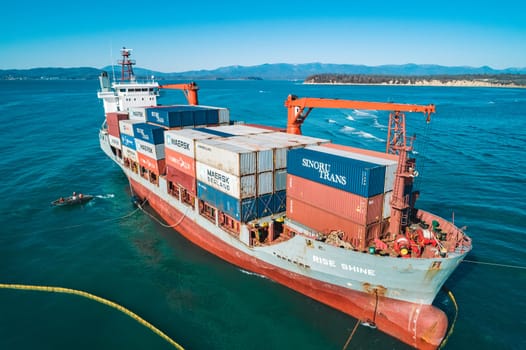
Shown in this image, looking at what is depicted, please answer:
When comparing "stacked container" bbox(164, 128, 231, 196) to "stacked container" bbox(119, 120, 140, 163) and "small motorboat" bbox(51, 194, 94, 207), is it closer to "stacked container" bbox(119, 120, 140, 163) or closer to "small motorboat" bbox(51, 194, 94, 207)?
"stacked container" bbox(119, 120, 140, 163)

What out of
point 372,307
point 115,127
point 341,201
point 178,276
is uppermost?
point 115,127

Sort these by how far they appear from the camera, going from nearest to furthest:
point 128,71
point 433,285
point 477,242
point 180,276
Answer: point 433,285
point 180,276
point 477,242
point 128,71

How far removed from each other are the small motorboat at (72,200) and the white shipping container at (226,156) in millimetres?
19020

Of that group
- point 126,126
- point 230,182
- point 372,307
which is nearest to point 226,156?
point 230,182

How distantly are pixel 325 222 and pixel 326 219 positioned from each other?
23cm

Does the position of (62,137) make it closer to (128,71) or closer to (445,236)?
(128,71)

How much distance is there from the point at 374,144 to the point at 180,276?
43.6 meters

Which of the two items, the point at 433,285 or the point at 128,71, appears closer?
the point at 433,285

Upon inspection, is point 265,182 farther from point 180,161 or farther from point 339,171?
point 180,161

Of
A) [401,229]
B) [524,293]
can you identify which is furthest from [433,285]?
[524,293]

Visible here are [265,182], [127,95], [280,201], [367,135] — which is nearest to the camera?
[265,182]

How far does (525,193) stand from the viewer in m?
34.8

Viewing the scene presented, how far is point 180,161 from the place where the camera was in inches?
1089

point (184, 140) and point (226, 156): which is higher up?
point (184, 140)
